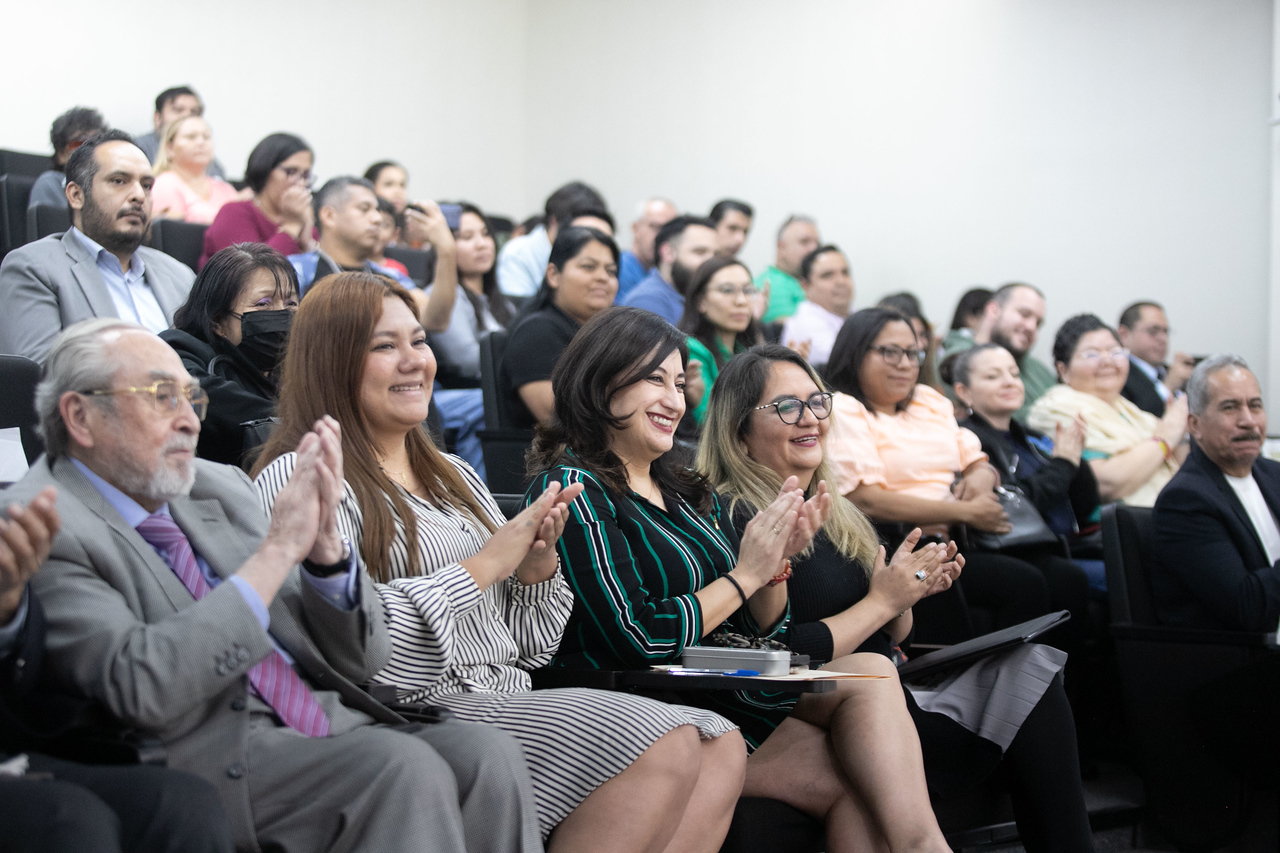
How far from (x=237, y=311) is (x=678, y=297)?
6.98ft

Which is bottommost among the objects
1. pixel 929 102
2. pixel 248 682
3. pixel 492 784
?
pixel 492 784

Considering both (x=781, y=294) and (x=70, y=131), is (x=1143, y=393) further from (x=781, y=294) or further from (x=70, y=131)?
(x=70, y=131)

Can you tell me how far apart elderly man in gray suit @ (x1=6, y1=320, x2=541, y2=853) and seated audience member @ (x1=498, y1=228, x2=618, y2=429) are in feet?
5.13

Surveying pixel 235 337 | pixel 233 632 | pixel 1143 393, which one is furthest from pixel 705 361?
pixel 233 632

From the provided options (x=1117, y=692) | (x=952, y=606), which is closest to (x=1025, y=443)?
(x=1117, y=692)

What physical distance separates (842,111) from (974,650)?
470 centimetres

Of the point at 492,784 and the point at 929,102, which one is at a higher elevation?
the point at 929,102

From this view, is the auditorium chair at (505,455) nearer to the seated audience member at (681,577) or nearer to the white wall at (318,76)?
the seated audience member at (681,577)

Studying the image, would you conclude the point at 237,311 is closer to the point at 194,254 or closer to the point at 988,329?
the point at 194,254

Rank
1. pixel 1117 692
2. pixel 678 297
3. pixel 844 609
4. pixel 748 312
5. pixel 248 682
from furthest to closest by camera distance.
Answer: pixel 678 297, pixel 748 312, pixel 1117 692, pixel 844 609, pixel 248 682

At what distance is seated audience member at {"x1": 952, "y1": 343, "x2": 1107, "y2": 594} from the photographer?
3.42 metres

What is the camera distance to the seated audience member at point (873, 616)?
2107mm

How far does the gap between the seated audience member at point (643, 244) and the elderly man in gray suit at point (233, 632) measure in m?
3.17

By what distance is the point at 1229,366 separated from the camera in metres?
2.91
